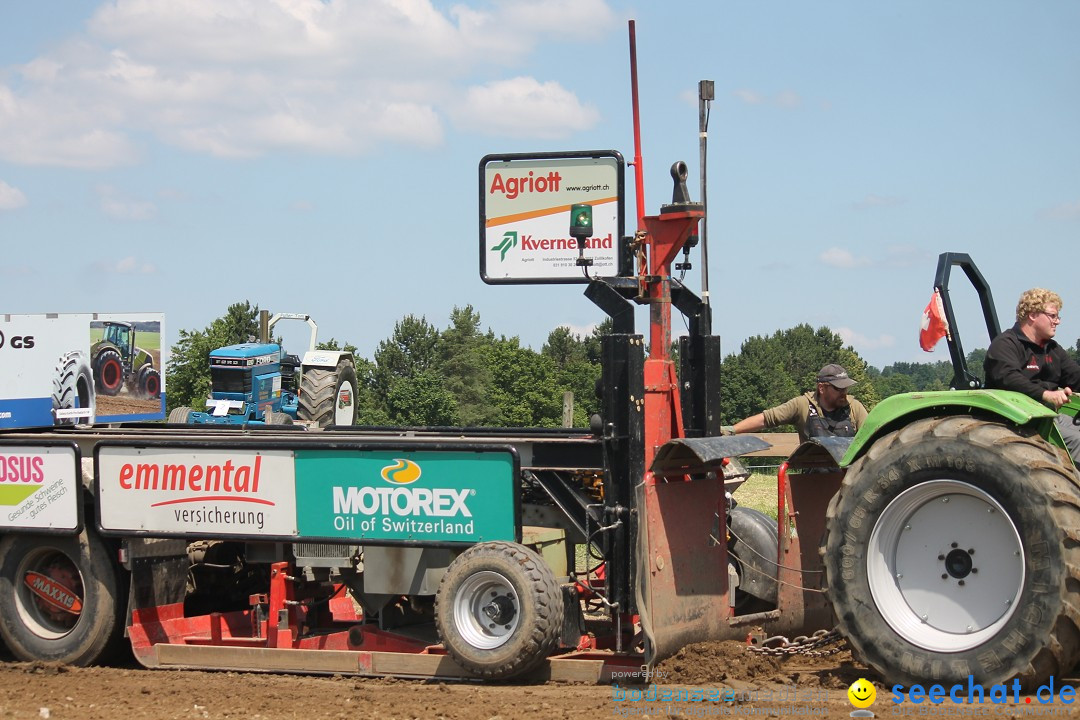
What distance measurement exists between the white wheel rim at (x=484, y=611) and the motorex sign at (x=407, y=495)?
0.97ft

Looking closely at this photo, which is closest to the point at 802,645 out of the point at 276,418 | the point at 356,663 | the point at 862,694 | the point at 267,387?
the point at 862,694

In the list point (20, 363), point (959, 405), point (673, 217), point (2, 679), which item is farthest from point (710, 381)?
point (20, 363)

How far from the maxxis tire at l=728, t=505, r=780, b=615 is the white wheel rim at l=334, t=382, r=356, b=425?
533 inches

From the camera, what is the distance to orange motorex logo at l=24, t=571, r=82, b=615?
8.14m

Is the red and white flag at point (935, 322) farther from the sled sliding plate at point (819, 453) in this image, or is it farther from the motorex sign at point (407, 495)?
the motorex sign at point (407, 495)

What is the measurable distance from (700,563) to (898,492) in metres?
1.47

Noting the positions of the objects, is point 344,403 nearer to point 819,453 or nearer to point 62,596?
point 62,596

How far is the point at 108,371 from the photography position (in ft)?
A: 44.6

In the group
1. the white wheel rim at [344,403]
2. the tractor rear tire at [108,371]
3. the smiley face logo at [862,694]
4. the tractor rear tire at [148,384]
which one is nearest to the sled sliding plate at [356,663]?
the smiley face logo at [862,694]

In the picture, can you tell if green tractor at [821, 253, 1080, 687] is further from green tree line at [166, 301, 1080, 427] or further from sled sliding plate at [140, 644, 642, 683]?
green tree line at [166, 301, 1080, 427]

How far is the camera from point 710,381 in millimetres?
7641

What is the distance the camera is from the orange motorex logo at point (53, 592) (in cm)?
814

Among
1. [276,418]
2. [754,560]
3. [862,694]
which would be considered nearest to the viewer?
[862,694]

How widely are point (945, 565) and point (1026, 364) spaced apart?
119 centimetres
